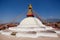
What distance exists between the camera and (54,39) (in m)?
6.03

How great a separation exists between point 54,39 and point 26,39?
1.50 meters

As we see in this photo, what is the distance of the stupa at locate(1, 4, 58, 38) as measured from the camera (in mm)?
6647

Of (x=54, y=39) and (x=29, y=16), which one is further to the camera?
(x=29, y=16)

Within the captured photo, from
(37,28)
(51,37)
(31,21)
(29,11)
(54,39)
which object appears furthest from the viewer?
(29,11)

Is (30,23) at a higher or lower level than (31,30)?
higher

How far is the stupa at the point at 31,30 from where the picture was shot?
6647mm

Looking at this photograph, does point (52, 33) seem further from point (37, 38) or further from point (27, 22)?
point (27, 22)

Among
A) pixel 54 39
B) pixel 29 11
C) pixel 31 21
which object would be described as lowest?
pixel 54 39

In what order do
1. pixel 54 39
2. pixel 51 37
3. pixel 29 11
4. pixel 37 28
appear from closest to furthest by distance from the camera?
1. pixel 54 39
2. pixel 51 37
3. pixel 37 28
4. pixel 29 11

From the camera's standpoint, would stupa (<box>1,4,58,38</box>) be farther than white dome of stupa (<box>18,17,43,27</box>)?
No

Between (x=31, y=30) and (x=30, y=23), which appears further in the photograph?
(x=30, y=23)

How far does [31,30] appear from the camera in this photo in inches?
305

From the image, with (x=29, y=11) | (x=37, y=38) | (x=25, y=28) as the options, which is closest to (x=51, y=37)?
(x=37, y=38)

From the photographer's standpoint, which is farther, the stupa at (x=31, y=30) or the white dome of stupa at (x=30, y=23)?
the white dome of stupa at (x=30, y=23)
